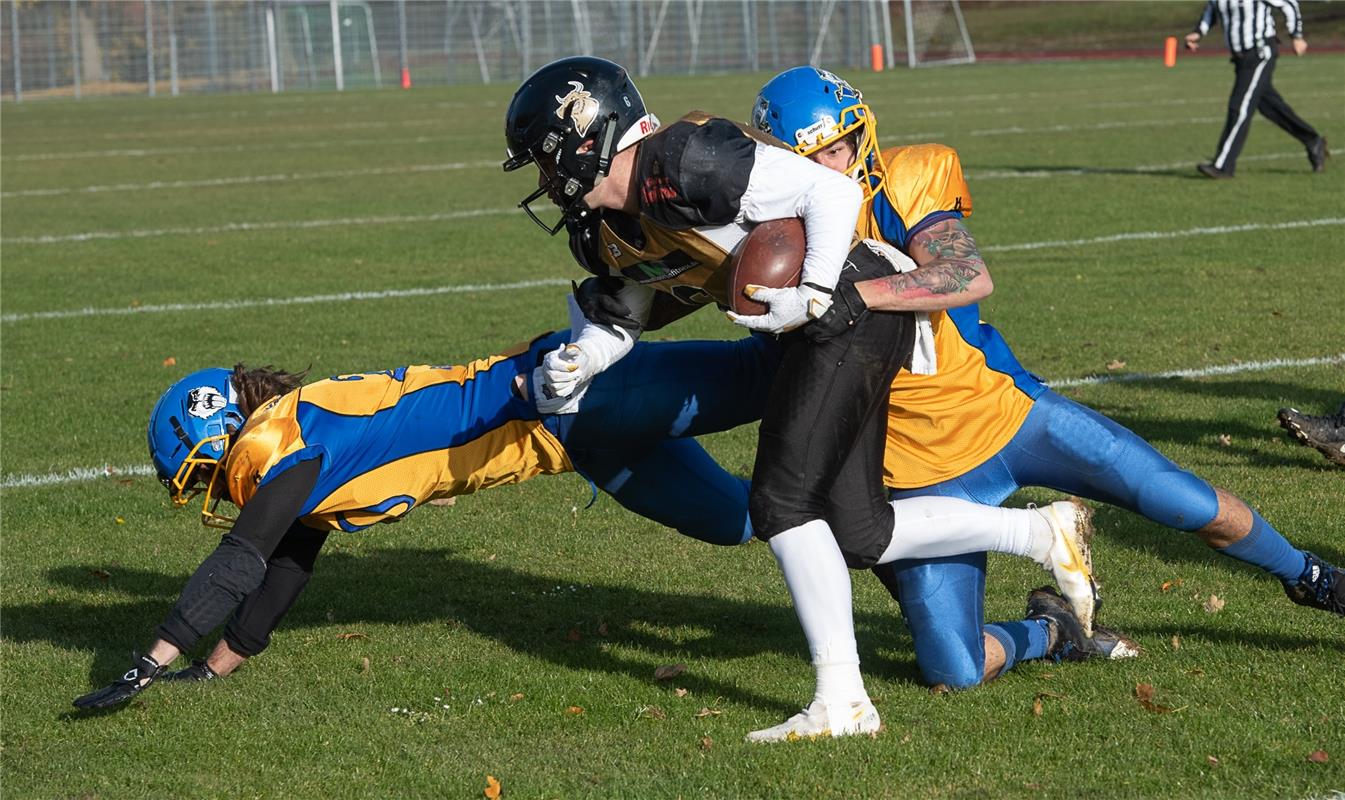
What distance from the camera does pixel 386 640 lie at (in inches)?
204

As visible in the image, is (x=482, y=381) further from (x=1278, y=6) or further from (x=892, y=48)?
(x=892, y=48)

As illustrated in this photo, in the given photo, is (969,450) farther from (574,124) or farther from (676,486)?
(574,124)

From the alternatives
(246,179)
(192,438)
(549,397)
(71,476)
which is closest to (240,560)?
(192,438)

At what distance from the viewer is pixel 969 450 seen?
4.41 metres

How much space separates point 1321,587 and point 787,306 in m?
1.75

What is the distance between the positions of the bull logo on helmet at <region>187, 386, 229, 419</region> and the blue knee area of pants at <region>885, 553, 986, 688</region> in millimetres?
1893

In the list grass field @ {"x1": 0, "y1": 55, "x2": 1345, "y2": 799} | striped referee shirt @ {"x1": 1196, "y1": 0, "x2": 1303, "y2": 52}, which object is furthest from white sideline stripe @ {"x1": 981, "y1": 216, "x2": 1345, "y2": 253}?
striped referee shirt @ {"x1": 1196, "y1": 0, "x2": 1303, "y2": 52}

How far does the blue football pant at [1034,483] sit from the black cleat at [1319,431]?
2.05 metres

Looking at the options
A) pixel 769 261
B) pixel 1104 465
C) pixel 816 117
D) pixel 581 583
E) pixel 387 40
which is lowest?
pixel 581 583

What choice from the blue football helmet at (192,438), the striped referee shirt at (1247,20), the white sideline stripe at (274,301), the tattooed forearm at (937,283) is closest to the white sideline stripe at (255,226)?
the white sideline stripe at (274,301)

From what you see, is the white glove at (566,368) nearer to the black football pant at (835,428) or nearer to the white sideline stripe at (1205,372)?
the black football pant at (835,428)

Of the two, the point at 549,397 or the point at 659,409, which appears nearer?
the point at 549,397

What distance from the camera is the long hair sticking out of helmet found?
4.42 meters

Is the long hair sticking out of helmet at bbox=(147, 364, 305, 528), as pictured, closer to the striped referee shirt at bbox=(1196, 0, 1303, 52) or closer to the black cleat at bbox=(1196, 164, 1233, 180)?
the black cleat at bbox=(1196, 164, 1233, 180)
